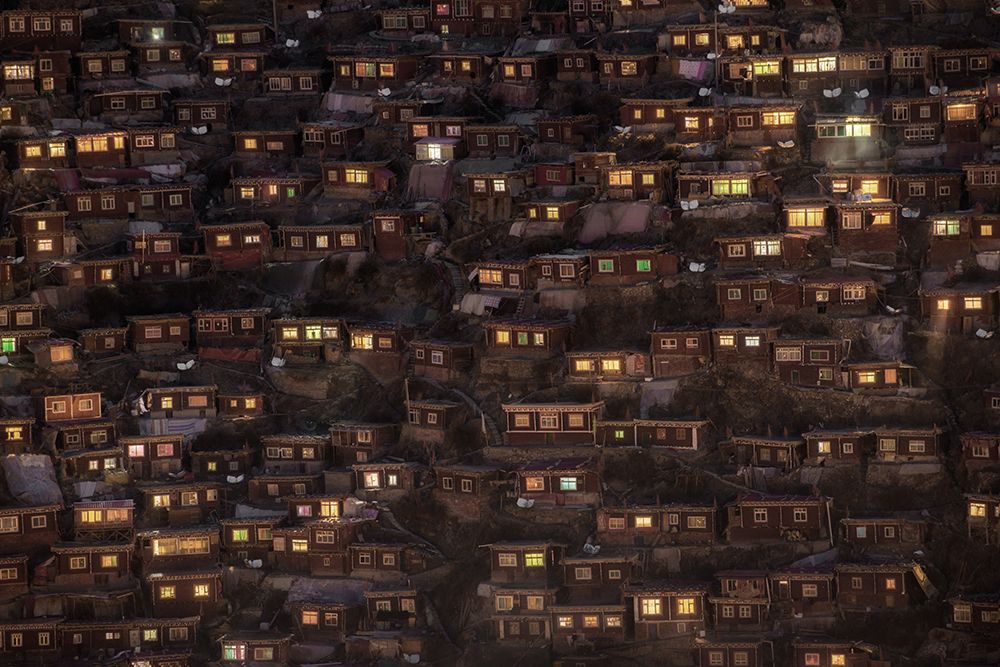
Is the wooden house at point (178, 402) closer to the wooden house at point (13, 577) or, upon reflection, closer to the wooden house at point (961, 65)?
the wooden house at point (13, 577)

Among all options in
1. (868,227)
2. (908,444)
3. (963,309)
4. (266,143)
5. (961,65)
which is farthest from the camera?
(266,143)

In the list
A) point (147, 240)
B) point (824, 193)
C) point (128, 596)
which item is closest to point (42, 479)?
point (128, 596)

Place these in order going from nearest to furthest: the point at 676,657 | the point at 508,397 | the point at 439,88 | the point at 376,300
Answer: the point at 676,657, the point at 508,397, the point at 376,300, the point at 439,88

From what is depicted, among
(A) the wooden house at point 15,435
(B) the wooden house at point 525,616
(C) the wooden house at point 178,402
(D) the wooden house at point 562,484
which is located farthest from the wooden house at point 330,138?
(B) the wooden house at point 525,616

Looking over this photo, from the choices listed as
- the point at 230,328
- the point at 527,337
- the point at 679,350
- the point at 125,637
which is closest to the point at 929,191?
the point at 679,350

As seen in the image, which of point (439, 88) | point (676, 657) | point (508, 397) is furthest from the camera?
point (439, 88)

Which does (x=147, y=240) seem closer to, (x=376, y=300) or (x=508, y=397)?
(x=376, y=300)

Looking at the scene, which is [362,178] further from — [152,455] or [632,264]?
[152,455]
